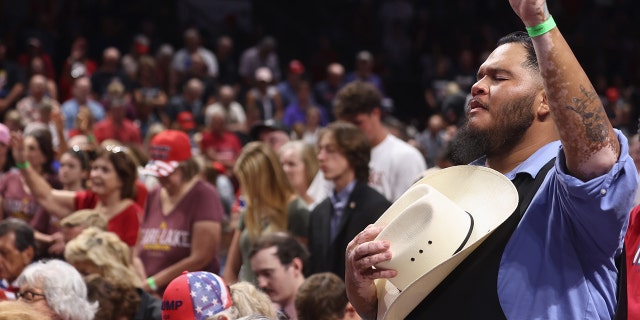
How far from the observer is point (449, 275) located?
2.39 m

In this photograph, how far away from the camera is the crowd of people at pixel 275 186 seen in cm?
226

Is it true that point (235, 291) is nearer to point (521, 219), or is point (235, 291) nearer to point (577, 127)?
point (521, 219)

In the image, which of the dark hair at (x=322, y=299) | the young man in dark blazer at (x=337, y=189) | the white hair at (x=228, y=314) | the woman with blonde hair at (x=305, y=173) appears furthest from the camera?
the woman with blonde hair at (x=305, y=173)

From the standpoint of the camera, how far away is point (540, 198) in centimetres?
234

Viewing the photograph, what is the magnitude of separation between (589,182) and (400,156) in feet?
12.8

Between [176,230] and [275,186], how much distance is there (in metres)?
0.64

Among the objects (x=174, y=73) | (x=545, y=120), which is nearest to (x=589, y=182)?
(x=545, y=120)

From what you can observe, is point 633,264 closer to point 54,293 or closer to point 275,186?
point 54,293

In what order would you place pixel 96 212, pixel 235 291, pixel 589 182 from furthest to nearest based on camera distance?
pixel 96 212 → pixel 235 291 → pixel 589 182

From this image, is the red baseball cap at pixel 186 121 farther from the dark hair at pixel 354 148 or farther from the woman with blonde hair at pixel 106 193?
the dark hair at pixel 354 148

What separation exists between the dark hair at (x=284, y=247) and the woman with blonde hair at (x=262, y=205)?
0.68 metres

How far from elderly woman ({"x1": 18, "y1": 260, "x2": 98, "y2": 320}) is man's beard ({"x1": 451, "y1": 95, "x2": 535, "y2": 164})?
89.5 inches

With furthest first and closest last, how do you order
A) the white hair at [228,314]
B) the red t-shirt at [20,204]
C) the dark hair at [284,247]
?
the red t-shirt at [20,204] → the dark hair at [284,247] → the white hair at [228,314]

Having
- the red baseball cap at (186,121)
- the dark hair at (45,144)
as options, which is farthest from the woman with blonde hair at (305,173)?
the red baseball cap at (186,121)
